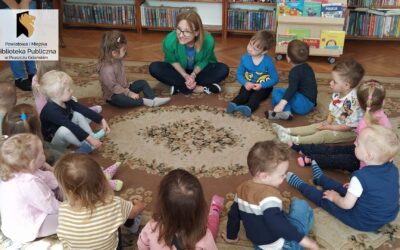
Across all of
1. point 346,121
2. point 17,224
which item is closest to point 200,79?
point 346,121

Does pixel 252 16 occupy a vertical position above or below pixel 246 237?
above

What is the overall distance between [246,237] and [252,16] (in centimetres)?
328

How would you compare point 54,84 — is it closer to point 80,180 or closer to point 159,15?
point 80,180

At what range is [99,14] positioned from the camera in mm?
4934

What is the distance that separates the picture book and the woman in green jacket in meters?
0.95

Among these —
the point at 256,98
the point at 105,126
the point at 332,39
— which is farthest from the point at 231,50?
the point at 105,126

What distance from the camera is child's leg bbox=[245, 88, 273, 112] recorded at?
293 centimetres

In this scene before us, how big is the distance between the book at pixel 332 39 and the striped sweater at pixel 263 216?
8.63ft

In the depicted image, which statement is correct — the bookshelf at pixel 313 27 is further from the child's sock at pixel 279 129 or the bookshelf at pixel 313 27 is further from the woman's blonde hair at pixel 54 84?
the woman's blonde hair at pixel 54 84

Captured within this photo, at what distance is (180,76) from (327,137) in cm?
129

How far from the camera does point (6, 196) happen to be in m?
1.61

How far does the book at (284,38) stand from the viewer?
3.85 m

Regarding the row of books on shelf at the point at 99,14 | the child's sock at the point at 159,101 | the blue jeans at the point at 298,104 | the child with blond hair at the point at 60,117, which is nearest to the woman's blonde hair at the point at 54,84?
the child with blond hair at the point at 60,117

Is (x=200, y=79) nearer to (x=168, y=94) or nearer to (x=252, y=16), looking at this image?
(x=168, y=94)
